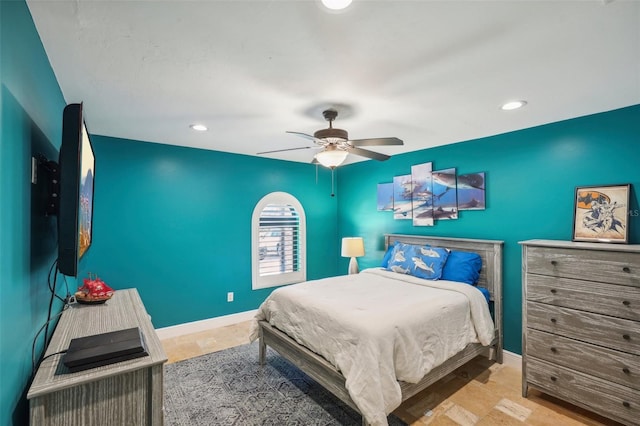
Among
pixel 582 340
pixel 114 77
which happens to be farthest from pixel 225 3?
pixel 582 340

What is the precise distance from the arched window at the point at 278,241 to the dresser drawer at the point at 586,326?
3131 millimetres

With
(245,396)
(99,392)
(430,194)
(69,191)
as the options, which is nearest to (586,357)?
(430,194)

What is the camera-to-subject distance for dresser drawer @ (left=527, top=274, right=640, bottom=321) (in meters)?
1.98

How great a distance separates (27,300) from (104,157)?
2473mm

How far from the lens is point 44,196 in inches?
59.1

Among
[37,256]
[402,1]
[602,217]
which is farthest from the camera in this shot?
[602,217]

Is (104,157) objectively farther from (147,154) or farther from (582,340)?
(582,340)

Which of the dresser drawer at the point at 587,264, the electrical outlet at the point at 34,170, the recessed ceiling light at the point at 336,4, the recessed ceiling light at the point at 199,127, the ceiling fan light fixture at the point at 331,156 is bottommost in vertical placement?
the dresser drawer at the point at 587,264

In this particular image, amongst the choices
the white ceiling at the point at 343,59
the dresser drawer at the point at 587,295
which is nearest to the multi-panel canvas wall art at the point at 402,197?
the white ceiling at the point at 343,59

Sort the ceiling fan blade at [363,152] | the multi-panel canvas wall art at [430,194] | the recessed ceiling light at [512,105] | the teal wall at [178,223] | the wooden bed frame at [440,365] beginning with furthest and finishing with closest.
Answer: the multi-panel canvas wall art at [430,194] < the teal wall at [178,223] < the ceiling fan blade at [363,152] < the recessed ceiling light at [512,105] < the wooden bed frame at [440,365]

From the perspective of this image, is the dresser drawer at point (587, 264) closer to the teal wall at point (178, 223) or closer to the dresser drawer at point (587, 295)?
the dresser drawer at point (587, 295)

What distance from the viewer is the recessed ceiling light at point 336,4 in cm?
121

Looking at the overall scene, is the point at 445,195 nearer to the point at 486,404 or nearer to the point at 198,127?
the point at 486,404

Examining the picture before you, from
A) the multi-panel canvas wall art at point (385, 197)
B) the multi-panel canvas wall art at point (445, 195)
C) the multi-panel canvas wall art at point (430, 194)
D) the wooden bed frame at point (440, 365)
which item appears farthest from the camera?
the multi-panel canvas wall art at point (385, 197)
